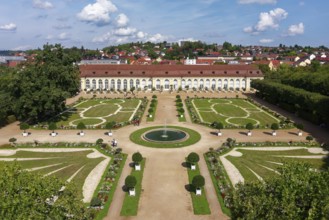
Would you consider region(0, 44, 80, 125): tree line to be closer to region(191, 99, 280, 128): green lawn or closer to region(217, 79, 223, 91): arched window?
region(191, 99, 280, 128): green lawn

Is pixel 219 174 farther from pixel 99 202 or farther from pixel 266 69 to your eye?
pixel 266 69

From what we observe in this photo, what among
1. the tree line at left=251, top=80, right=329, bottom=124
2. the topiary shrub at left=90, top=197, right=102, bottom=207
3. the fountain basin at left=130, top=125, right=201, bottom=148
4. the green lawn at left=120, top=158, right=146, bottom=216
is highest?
the tree line at left=251, top=80, right=329, bottom=124

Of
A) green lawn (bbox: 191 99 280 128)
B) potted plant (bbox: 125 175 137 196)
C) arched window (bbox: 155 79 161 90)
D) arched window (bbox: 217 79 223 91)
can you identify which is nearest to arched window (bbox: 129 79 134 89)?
arched window (bbox: 155 79 161 90)

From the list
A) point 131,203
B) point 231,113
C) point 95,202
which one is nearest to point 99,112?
point 231,113

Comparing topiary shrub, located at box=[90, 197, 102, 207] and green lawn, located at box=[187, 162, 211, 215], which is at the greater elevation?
topiary shrub, located at box=[90, 197, 102, 207]

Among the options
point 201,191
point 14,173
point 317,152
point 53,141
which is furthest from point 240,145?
point 14,173

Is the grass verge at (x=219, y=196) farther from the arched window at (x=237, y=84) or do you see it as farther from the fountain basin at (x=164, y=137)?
the arched window at (x=237, y=84)

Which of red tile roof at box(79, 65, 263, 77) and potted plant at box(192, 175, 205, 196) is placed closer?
potted plant at box(192, 175, 205, 196)
